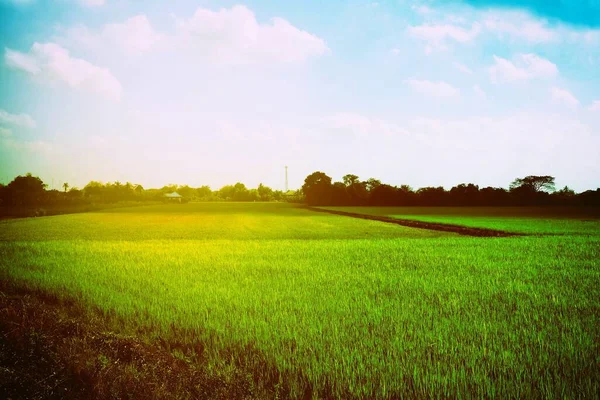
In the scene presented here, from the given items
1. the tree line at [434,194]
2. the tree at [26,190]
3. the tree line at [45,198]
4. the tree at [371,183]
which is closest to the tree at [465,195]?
the tree line at [434,194]

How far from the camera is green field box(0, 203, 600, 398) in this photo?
11.8 feet

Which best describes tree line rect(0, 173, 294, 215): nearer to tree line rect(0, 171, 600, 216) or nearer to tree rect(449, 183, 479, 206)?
tree line rect(0, 171, 600, 216)

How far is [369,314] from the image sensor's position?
557cm

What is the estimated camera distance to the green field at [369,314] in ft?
11.8

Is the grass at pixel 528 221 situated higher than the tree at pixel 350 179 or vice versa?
the tree at pixel 350 179

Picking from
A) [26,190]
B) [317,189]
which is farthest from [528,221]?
[26,190]

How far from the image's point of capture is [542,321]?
5191 mm

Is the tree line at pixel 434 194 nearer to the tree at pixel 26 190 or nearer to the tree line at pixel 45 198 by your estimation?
the tree line at pixel 45 198

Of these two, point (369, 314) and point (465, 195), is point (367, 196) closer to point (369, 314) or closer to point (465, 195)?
point (465, 195)

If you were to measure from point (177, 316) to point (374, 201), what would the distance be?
80844 mm

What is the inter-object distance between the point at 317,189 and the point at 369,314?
87.1 meters

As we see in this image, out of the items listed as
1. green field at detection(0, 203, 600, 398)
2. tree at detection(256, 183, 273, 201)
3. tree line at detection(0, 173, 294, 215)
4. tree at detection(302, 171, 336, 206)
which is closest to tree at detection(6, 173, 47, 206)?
tree line at detection(0, 173, 294, 215)

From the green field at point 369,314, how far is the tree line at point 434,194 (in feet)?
230

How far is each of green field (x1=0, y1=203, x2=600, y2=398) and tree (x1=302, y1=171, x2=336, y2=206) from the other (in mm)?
79119
